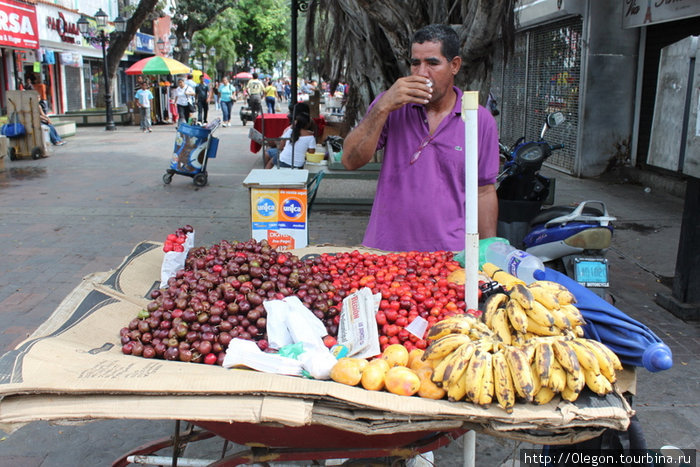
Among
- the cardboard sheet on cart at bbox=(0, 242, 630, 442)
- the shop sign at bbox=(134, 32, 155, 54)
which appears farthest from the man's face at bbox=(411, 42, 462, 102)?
the shop sign at bbox=(134, 32, 155, 54)

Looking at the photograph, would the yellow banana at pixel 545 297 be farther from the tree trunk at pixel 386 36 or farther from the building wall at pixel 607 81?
the building wall at pixel 607 81

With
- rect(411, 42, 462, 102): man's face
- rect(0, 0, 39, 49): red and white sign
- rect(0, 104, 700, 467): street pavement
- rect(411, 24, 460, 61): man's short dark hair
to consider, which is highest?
rect(0, 0, 39, 49): red and white sign

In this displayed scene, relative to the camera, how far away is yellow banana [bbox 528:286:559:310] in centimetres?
227

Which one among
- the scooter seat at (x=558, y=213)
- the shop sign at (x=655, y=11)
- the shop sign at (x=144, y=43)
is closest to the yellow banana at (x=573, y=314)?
the scooter seat at (x=558, y=213)

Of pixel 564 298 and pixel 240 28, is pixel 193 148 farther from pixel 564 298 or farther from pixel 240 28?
pixel 240 28

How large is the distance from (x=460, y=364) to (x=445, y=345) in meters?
0.13

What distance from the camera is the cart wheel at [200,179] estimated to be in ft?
37.1

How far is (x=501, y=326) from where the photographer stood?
2270mm

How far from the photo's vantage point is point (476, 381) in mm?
1948

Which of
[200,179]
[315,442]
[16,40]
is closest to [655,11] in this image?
[200,179]

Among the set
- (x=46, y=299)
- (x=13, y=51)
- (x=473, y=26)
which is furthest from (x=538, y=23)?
(x=13, y=51)

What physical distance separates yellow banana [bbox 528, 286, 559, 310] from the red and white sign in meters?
21.2

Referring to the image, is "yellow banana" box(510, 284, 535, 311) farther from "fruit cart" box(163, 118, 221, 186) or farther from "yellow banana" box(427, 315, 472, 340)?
"fruit cart" box(163, 118, 221, 186)

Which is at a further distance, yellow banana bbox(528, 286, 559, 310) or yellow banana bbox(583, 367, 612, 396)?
yellow banana bbox(528, 286, 559, 310)
